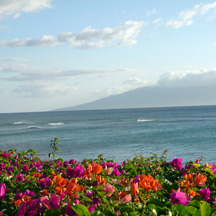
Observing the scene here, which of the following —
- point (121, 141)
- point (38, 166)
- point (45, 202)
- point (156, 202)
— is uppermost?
point (45, 202)

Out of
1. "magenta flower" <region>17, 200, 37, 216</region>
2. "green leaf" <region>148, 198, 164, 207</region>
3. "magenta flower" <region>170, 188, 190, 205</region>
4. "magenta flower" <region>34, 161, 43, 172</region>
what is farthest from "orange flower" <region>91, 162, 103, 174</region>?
"magenta flower" <region>34, 161, 43, 172</region>

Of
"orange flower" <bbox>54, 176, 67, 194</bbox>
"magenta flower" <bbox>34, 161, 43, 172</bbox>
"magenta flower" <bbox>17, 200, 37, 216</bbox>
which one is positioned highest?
"orange flower" <bbox>54, 176, 67, 194</bbox>

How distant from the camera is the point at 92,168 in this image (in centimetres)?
315

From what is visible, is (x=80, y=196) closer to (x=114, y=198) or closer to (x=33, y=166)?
(x=114, y=198)

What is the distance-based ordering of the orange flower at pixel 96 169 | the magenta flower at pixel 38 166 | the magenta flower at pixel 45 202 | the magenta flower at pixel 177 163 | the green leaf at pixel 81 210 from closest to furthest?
the green leaf at pixel 81 210, the magenta flower at pixel 45 202, the orange flower at pixel 96 169, the magenta flower at pixel 177 163, the magenta flower at pixel 38 166

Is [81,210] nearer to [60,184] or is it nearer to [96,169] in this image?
[60,184]

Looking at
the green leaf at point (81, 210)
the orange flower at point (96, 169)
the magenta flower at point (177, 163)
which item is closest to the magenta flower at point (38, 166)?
the magenta flower at point (177, 163)

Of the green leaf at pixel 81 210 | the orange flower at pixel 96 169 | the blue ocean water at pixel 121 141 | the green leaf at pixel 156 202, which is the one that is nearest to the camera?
the green leaf at pixel 81 210

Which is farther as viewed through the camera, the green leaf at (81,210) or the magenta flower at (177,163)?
the magenta flower at (177,163)

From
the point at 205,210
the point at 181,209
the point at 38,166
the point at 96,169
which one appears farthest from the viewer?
the point at 38,166

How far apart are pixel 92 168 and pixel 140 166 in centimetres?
265

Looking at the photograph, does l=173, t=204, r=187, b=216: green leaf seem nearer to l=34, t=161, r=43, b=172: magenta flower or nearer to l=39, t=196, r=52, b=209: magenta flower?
l=39, t=196, r=52, b=209: magenta flower

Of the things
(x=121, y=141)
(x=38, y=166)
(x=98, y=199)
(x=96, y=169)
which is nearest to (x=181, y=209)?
(x=98, y=199)

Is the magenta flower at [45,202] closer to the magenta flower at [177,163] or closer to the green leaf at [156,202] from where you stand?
the green leaf at [156,202]
